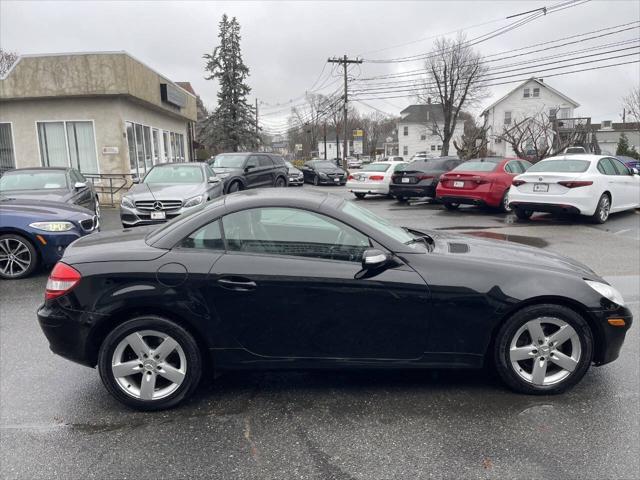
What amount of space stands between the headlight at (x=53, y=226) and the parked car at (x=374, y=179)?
12423 mm

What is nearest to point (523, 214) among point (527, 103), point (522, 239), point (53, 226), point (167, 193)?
point (522, 239)

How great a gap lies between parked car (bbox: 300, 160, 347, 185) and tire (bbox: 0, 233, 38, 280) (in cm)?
2177

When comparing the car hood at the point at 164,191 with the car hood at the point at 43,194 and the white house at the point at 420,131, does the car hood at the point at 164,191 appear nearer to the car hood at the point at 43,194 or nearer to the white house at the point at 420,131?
the car hood at the point at 43,194

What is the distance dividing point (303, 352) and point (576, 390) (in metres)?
2.02

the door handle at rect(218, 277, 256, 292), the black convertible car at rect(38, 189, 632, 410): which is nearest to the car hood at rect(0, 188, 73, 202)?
the black convertible car at rect(38, 189, 632, 410)

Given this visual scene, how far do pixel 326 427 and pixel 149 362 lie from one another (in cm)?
126

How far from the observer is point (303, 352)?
3.28m

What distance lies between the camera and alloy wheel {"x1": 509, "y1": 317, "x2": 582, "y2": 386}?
10.8ft

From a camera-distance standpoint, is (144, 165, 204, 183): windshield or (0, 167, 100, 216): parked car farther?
(144, 165, 204, 183): windshield

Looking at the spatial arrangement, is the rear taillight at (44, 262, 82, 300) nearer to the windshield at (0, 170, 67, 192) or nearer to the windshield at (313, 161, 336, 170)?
the windshield at (0, 170, 67, 192)

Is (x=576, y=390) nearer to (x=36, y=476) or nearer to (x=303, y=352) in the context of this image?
(x=303, y=352)

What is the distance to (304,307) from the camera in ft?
10.5

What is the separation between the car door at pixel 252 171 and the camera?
1611cm

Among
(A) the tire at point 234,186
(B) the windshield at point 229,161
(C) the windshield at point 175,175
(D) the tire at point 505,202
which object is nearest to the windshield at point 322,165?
(B) the windshield at point 229,161
